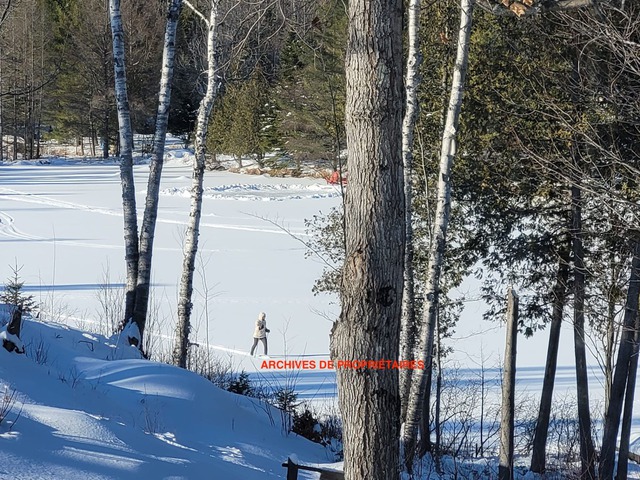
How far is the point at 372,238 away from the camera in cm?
339

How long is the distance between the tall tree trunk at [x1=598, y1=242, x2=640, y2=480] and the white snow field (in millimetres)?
1191

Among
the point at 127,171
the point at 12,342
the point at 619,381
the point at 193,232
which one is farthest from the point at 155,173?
the point at 619,381

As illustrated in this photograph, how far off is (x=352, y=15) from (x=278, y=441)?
142 inches

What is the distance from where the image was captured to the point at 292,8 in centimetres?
680

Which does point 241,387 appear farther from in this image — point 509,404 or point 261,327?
point 509,404

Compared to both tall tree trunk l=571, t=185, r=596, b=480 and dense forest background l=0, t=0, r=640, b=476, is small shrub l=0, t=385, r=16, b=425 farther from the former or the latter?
tall tree trunk l=571, t=185, r=596, b=480

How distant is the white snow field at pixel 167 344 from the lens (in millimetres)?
3943

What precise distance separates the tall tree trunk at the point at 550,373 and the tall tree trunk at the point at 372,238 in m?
5.47

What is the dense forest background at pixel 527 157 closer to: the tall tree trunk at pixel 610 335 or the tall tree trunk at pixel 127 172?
the tall tree trunk at pixel 610 335

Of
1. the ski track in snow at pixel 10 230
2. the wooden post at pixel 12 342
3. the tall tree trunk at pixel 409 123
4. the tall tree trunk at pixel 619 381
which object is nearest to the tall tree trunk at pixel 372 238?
the wooden post at pixel 12 342

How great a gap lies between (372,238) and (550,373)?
5.85 meters

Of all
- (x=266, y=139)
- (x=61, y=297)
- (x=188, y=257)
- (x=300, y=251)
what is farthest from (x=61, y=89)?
(x=188, y=257)

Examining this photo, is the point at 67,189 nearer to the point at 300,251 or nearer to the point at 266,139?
the point at 266,139

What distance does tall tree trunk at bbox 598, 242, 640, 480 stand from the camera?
293 inches
